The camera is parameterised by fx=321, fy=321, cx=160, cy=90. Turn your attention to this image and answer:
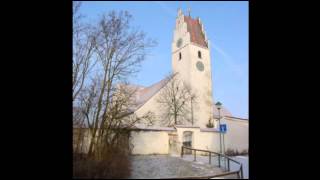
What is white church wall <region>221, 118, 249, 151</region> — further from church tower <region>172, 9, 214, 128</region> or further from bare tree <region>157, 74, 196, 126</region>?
bare tree <region>157, 74, 196, 126</region>

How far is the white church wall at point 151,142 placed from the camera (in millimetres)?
4703

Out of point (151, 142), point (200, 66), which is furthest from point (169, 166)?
point (200, 66)

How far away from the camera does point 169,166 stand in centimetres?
→ 487

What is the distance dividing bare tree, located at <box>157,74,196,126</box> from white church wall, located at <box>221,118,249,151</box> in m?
0.56

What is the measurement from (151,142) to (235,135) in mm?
1214

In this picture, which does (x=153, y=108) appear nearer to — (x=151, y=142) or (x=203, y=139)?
(x=151, y=142)

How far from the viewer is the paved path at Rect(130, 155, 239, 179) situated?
15.8 ft

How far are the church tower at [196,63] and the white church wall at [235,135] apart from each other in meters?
0.33

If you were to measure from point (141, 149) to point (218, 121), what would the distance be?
1.21 m

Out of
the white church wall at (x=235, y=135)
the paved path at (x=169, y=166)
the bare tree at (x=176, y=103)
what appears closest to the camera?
the white church wall at (x=235, y=135)

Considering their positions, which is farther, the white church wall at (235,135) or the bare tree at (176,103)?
the bare tree at (176,103)

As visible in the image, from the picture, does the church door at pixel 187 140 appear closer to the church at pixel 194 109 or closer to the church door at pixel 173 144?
the church at pixel 194 109

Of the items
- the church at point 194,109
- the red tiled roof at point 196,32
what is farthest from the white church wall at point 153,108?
the red tiled roof at point 196,32
